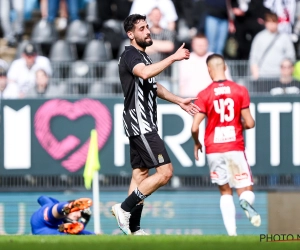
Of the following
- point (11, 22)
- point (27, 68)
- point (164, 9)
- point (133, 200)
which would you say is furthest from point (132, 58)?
point (11, 22)

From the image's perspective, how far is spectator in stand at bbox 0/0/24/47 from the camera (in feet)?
Result: 56.2

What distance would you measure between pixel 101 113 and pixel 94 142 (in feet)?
6.32

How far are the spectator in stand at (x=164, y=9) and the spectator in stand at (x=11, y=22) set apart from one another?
2301 millimetres

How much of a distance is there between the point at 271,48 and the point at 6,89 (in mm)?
4336

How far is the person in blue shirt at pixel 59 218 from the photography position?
1055 cm

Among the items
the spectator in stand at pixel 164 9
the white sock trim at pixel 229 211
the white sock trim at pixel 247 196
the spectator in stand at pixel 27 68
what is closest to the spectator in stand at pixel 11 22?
the spectator in stand at pixel 27 68

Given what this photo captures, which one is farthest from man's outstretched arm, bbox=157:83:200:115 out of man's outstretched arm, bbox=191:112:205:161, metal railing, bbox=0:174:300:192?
metal railing, bbox=0:174:300:192

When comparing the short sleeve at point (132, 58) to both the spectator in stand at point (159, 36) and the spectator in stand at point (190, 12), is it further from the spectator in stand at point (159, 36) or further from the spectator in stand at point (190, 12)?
the spectator in stand at point (190, 12)

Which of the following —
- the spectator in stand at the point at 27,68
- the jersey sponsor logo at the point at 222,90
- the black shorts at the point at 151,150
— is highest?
the spectator in stand at the point at 27,68

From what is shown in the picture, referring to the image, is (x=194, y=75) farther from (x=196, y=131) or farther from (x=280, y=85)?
(x=196, y=131)

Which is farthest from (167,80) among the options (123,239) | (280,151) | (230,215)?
(123,239)

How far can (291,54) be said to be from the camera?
1502 cm

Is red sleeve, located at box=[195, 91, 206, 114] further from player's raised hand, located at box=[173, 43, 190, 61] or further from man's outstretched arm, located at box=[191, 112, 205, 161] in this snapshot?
player's raised hand, located at box=[173, 43, 190, 61]

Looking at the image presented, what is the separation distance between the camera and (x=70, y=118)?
547 inches
